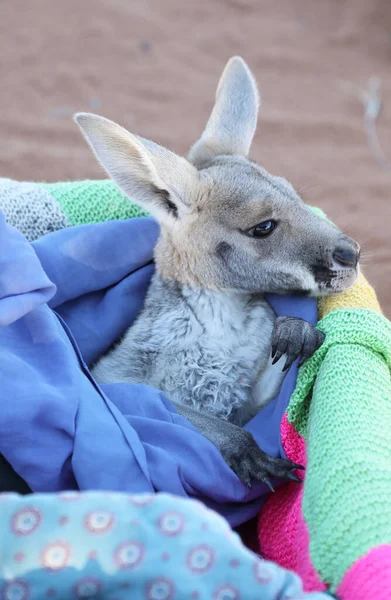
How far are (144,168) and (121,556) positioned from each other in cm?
91

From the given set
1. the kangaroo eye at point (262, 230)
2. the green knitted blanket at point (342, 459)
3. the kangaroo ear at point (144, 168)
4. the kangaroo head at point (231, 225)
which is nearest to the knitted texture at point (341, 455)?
the green knitted blanket at point (342, 459)

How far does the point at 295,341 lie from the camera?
1.55 m

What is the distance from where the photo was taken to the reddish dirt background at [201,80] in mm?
3408

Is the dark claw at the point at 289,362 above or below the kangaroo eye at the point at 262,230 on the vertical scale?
below

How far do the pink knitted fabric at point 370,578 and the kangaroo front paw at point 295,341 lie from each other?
0.53 meters

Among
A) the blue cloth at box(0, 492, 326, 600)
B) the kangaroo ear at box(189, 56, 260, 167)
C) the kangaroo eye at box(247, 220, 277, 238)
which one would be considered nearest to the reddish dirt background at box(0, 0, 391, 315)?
the kangaroo ear at box(189, 56, 260, 167)

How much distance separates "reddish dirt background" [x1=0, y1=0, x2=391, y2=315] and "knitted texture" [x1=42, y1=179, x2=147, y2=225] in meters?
1.29

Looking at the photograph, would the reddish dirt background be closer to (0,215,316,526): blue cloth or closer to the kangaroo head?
the kangaroo head

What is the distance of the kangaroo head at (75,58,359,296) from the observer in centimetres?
165

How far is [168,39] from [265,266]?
2815mm

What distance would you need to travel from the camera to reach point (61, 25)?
4094mm

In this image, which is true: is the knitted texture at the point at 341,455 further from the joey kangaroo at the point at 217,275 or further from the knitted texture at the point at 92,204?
the knitted texture at the point at 92,204

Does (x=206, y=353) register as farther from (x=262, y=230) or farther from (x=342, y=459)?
(x=342, y=459)

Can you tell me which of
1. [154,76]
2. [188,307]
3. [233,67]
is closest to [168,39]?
[154,76]
